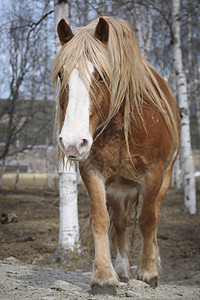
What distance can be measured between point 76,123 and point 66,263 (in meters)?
3.57

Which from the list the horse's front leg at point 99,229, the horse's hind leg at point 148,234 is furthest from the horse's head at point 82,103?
the horse's hind leg at point 148,234

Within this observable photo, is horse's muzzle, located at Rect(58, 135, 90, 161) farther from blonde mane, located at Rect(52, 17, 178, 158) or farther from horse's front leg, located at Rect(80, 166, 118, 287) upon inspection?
horse's front leg, located at Rect(80, 166, 118, 287)

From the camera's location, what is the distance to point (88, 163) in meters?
2.92

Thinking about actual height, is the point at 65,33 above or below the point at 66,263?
above

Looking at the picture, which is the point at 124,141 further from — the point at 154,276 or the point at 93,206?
the point at 154,276

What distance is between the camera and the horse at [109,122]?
240 cm

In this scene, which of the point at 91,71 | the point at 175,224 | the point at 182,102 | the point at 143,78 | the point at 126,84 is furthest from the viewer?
the point at 182,102

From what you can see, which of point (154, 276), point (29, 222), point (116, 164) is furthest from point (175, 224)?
point (116, 164)

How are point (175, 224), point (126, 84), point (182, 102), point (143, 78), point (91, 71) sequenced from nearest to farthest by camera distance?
point (91, 71) → point (126, 84) → point (143, 78) → point (175, 224) → point (182, 102)

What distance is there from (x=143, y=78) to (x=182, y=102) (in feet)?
23.9

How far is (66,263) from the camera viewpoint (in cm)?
520

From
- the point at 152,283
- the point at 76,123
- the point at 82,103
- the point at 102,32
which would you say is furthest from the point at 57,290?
the point at 102,32

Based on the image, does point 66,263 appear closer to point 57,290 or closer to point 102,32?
point 57,290

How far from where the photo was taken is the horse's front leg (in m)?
2.68
